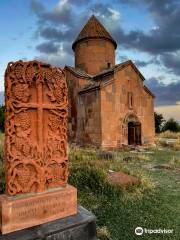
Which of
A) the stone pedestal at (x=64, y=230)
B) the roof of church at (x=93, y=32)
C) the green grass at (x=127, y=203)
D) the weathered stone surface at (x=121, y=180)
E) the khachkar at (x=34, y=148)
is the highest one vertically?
the roof of church at (x=93, y=32)

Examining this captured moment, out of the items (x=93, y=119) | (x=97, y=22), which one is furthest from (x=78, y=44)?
(x=93, y=119)

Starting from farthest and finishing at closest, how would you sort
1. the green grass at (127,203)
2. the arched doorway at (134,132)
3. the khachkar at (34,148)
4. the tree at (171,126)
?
1. the tree at (171,126)
2. the arched doorway at (134,132)
3. the green grass at (127,203)
4. the khachkar at (34,148)

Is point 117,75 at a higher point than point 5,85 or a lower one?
higher

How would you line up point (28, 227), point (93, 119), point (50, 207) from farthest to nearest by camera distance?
point (93, 119)
point (50, 207)
point (28, 227)

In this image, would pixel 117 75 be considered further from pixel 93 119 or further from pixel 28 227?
pixel 28 227

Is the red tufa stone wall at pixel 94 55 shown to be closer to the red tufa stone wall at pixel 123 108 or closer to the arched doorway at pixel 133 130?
the red tufa stone wall at pixel 123 108

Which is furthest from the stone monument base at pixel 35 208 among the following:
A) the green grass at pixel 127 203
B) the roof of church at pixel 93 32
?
the roof of church at pixel 93 32

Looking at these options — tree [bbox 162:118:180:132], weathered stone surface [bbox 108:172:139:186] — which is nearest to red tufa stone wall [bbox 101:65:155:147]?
weathered stone surface [bbox 108:172:139:186]

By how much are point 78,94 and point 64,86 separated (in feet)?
37.6

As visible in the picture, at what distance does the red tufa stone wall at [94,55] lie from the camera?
659 inches

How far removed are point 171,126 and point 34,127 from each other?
98.7 feet

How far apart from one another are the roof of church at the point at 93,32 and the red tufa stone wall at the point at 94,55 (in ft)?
1.00

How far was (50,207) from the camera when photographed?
2902mm

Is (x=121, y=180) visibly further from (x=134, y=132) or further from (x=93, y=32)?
(x=93, y=32)
